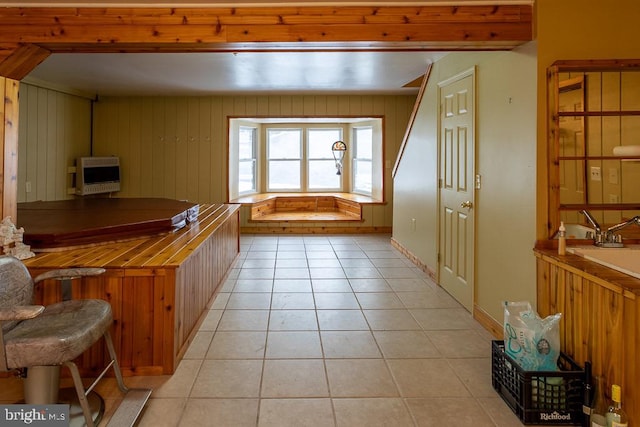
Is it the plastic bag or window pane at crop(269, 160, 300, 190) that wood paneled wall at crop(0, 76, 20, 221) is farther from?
window pane at crop(269, 160, 300, 190)

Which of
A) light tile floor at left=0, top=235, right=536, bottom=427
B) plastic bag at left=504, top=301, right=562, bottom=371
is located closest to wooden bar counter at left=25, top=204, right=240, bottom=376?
light tile floor at left=0, top=235, right=536, bottom=427

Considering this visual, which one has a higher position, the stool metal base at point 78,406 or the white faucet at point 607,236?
the white faucet at point 607,236

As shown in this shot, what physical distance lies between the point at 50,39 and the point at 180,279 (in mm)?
1662

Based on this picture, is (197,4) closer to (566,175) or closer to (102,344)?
(102,344)

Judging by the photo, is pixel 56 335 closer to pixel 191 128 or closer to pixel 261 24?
pixel 261 24

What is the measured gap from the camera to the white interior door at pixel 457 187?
375 centimetres

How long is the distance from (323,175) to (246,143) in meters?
1.67

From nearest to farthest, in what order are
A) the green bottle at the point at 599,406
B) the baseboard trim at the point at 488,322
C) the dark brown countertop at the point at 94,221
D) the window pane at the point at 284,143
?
the green bottle at the point at 599,406 → the dark brown countertop at the point at 94,221 → the baseboard trim at the point at 488,322 → the window pane at the point at 284,143

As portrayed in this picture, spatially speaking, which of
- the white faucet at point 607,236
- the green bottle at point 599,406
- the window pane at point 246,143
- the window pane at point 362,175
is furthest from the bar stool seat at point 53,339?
the window pane at point 362,175

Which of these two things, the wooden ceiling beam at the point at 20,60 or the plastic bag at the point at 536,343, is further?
the wooden ceiling beam at the point at 20,60

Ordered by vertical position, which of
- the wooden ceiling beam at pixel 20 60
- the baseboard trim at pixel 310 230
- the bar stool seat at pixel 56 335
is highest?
the wooden ceiling beam at pixel 20 60

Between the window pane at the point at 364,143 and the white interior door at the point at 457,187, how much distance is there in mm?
4194

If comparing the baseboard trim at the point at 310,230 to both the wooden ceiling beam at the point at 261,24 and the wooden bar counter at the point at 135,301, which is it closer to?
the wooden bar counter at the point at 135,301

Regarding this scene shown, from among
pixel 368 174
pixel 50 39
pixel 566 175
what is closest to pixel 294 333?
pixel 566 175
